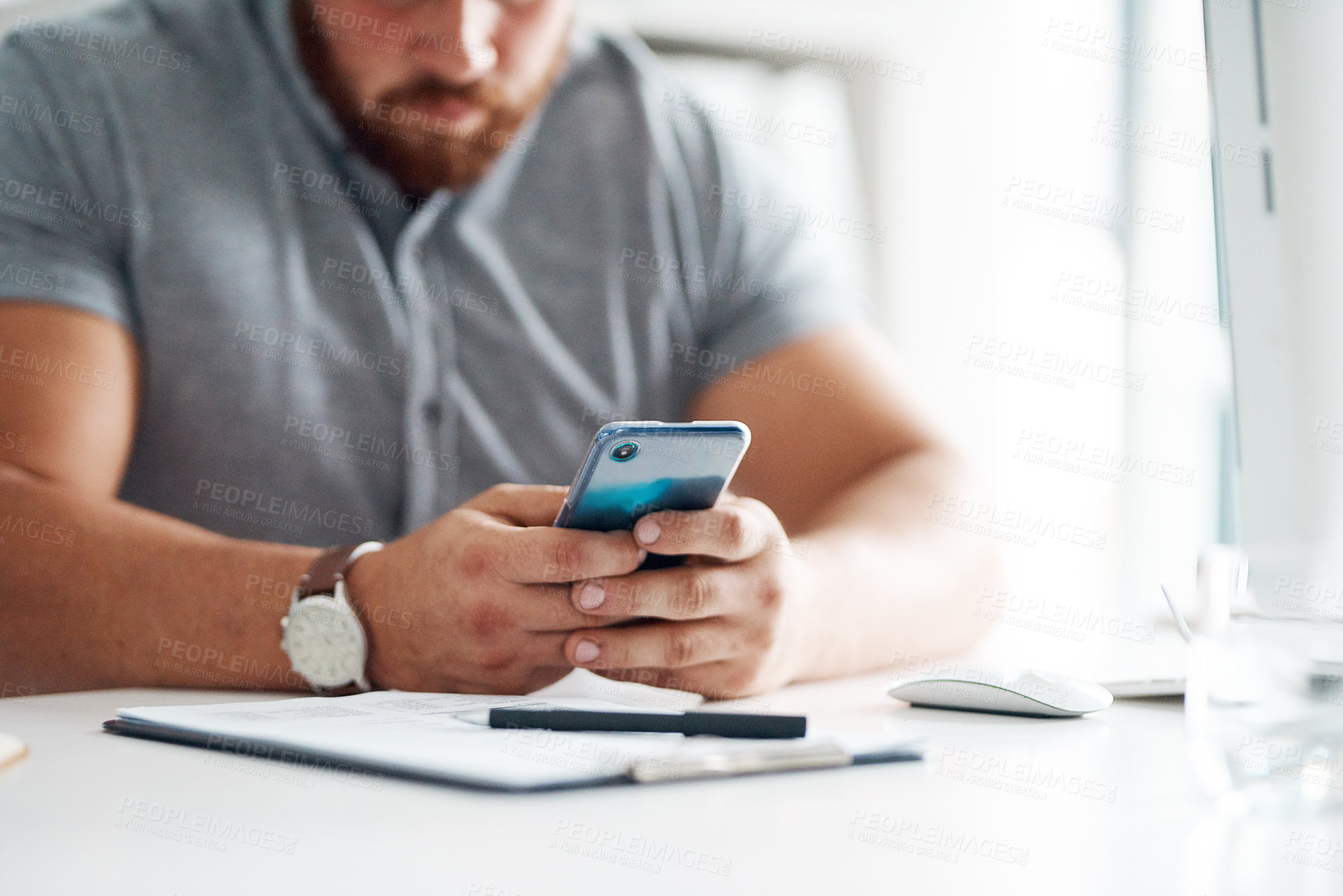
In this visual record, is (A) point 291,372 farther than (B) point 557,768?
Yes

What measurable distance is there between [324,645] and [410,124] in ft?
2.82

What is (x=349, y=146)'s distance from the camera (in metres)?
1.40

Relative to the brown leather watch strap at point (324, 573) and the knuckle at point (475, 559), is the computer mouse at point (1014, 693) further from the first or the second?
the brown leather watch strap at point (324, 573)

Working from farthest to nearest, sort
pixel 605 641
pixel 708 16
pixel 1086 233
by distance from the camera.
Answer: pixel 708 16 → pixel 1086 233 → pixel 605 641

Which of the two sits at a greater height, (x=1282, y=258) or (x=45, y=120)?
(x=45, y=120)

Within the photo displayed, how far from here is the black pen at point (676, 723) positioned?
59 cm

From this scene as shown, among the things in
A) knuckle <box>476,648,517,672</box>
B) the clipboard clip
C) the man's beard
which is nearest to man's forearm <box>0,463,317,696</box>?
knuckle <box>476,648,517,672</box>

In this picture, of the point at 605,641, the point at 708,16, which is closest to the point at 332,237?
the point at 605,641

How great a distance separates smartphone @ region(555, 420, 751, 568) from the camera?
637 millimetres

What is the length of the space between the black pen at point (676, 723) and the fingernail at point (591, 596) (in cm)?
14

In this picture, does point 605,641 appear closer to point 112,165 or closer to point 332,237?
point 332,237

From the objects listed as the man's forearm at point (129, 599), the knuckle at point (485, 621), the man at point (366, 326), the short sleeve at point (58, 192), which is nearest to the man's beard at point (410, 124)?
the man at point (366, 326)

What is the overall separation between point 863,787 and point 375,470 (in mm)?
940

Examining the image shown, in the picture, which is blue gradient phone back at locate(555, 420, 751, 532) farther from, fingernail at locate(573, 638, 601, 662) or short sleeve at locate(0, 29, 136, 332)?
short sleeve at locate(0, 29, 136, 332)
